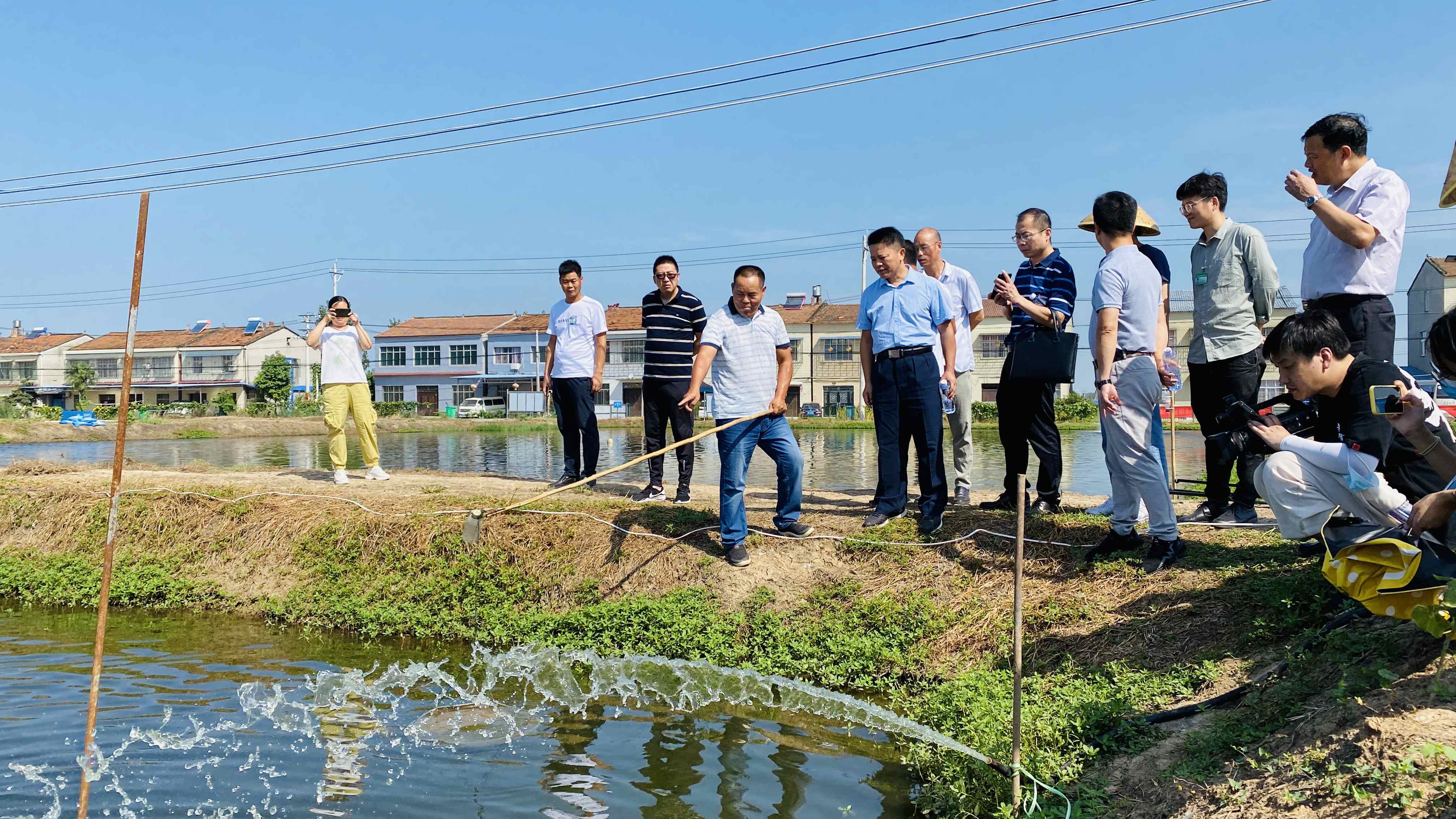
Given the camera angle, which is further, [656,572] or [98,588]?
[98,588]

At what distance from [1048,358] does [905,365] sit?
3.10 feet

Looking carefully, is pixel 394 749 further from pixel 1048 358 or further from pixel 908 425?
pixel 1048 358

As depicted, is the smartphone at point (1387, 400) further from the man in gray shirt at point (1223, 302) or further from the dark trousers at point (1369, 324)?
the man in gray shirt at point (1223, 302)

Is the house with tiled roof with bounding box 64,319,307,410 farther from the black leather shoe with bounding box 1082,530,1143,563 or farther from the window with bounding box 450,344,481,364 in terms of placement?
the black leather shoe with bounding box 1082,530,1143,563

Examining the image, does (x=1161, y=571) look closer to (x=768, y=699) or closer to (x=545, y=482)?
(x=768, y=699)

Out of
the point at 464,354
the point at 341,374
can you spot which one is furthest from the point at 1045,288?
the point at 464,354

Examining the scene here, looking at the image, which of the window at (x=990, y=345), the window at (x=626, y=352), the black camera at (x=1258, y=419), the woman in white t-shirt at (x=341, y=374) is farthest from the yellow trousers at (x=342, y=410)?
the window at (x=626, y=352)

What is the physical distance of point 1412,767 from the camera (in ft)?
10.4

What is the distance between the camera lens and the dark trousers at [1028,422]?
22.3ft

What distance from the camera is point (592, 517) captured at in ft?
26.1

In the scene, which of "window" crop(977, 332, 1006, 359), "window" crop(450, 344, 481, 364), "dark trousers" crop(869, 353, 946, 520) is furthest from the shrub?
"dark trousers" crop(869, 353, 946, 520)

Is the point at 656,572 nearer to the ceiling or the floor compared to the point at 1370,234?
nearer to the floor

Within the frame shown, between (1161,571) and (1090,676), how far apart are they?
104 cm

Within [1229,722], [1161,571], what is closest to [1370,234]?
[1161,571]
